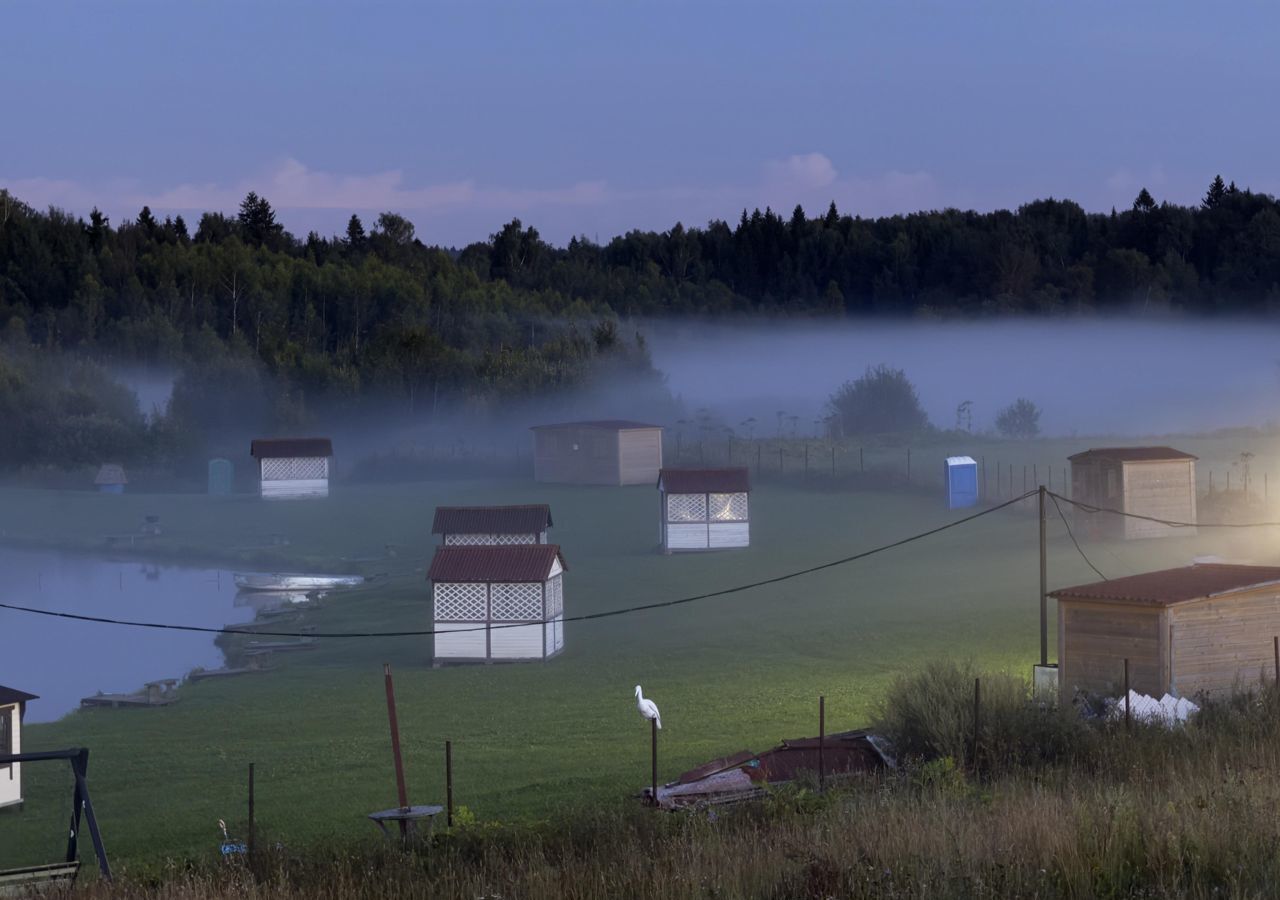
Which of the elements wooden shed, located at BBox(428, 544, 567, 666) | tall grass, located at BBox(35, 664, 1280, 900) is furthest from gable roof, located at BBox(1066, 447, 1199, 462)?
tall grass, located at BBox(35, 664, 1280, 900)

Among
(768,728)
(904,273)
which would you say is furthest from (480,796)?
(904,273)

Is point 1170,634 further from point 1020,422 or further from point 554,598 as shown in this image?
point 1020,422

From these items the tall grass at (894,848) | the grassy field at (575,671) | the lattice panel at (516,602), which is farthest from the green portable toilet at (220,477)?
the tall grass at (894,848)

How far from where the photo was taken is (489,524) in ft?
137

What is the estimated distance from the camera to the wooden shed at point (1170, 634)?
70.8ft

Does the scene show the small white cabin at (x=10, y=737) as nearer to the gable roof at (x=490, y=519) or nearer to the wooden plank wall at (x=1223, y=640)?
the wooden plank wall at (x=1223, y=640)

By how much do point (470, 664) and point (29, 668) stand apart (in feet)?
39.5

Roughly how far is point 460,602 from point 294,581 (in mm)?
15509

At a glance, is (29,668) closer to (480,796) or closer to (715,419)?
(480,796)

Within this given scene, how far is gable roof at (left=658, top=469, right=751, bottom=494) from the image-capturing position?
4847 centimetres

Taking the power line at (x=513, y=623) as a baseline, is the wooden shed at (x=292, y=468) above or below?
above

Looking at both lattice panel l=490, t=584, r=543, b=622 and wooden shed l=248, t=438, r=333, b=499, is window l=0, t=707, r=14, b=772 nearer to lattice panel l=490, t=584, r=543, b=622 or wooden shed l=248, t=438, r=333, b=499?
lattice panel l=490, t=584, r=543, b=622

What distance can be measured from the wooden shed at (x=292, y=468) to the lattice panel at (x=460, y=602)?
32955 millimetres

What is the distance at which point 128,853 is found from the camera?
16984 mm
